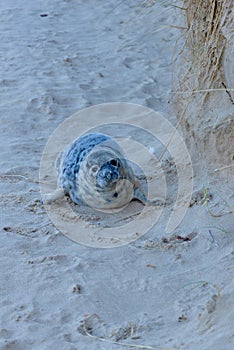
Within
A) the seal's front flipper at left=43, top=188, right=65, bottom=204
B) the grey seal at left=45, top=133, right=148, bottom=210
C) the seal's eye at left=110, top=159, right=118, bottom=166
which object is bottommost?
the seal's front flipper at left=43, top=188, right=65, bottom=204

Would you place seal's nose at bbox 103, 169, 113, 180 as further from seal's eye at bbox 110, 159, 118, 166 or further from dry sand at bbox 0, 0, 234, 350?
dry sand at bbox 0, 0, 234, 350

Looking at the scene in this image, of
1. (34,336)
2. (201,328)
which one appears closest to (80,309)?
(34,336)

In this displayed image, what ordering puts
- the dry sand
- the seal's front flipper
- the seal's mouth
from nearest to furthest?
the dry sand < the seal's mouth < the seal's front flipper

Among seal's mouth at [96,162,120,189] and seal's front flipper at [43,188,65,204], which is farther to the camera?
seal's front flipper at [43,188,65,204]

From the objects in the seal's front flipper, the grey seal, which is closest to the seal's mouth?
the grey seal

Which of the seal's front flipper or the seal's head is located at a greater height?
the seal's head

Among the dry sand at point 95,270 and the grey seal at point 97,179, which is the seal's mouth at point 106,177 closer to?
the grey seal at point 97,179

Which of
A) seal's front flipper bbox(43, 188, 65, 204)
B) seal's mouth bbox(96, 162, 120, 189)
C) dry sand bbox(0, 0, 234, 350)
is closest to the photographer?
dry sand bbox(0, 0, 234, 350)

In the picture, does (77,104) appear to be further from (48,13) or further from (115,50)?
(48,13)
